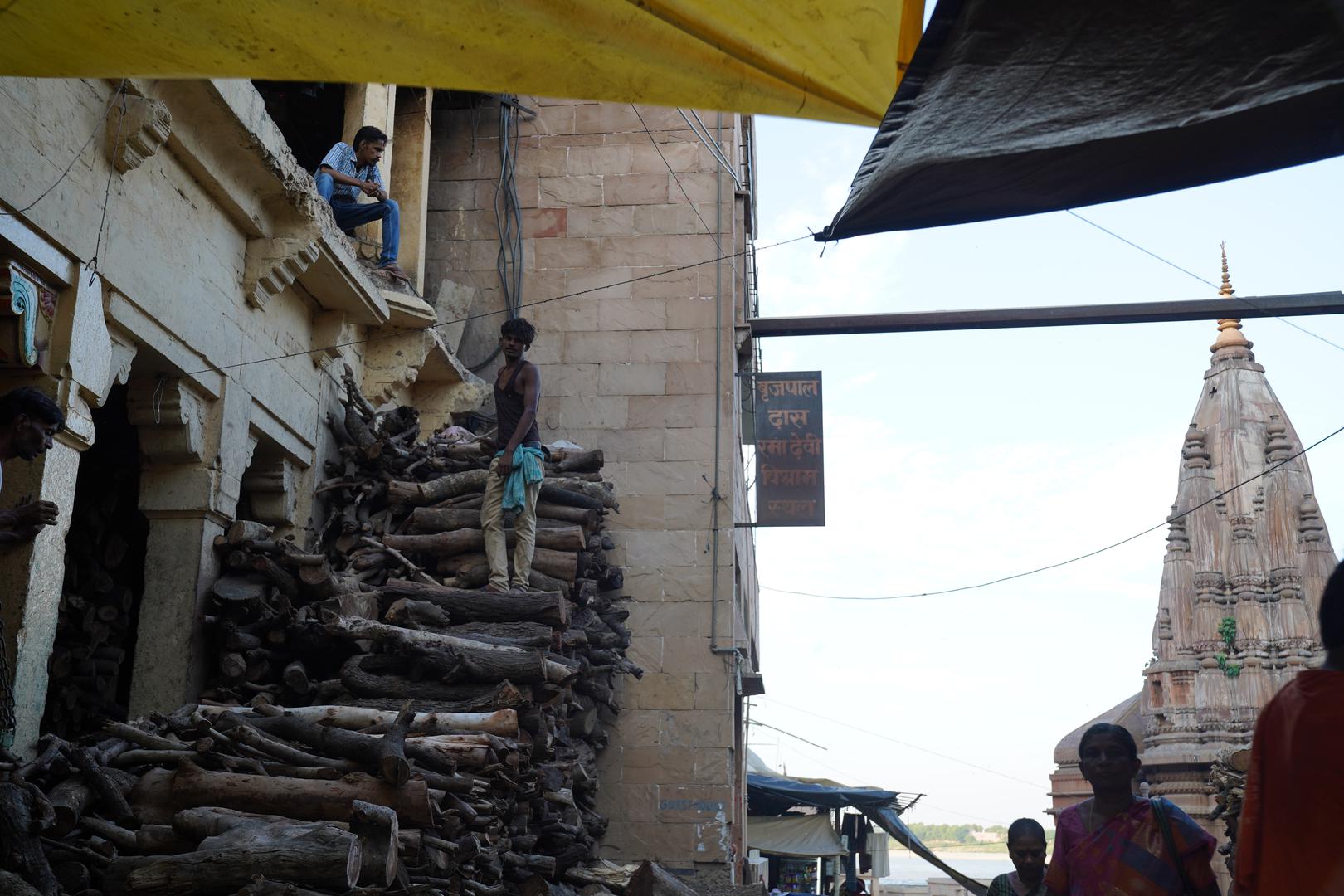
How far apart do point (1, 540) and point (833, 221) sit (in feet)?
14.2

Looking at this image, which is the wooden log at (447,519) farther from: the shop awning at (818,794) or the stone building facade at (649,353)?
the shop awning at (818,794)

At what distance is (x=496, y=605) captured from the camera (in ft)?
28.8

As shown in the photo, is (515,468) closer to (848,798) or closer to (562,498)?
(562,498)

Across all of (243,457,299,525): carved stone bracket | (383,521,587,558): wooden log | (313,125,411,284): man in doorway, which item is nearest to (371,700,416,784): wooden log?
(383,521,587,558): wooden log

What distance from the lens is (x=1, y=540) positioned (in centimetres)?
580

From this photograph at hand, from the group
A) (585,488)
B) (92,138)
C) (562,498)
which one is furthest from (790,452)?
(92,138)

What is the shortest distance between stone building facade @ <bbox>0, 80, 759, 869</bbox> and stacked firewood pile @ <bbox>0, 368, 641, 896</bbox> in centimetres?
54

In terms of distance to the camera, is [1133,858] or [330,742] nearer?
[1133,858]

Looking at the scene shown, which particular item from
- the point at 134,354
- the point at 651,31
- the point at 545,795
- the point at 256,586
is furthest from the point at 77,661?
the point at 651,31

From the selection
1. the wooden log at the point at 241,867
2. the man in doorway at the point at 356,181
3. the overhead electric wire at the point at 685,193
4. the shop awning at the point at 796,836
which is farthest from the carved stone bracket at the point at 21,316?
the shop awning at the point at 796,836

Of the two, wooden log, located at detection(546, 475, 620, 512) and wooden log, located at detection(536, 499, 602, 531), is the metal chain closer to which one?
wooden log, located at detection(536, 499, 602, 531)

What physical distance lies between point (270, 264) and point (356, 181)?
165 centimetres

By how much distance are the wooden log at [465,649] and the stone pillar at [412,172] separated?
5.58 meters

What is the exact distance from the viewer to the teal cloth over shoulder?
9.52 m
